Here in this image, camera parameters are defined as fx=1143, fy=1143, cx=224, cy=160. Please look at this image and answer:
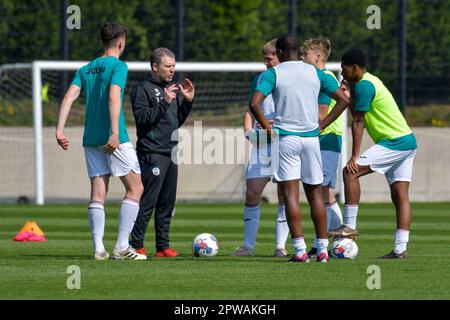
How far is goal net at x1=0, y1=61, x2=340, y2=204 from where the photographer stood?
80.6ft

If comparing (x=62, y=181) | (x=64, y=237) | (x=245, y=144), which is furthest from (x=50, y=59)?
(x=64, y=237)

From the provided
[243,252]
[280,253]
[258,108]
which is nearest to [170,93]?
[258,108]

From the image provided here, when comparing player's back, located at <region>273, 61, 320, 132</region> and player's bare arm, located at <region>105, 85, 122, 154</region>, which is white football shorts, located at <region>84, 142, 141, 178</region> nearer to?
player's bare arm, located at <region>105, 85, 122, 154</region>

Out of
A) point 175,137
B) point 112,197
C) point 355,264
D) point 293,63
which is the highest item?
point 293,63

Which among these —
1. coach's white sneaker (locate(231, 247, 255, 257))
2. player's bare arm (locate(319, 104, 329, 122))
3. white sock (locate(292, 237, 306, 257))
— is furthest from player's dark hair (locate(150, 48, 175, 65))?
white sock (locate(292, 237, 306, 257))

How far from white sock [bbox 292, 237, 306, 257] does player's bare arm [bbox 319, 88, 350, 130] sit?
1.11 m

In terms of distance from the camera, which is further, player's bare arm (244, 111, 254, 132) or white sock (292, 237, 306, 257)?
player's bare arm (244, 111, 254, 132)

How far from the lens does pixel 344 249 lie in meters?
11.4

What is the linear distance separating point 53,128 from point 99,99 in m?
15.2

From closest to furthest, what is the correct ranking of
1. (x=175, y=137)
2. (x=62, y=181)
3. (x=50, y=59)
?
1. (x=175, y=137)
2. (x=62, y=181)
3. (x=50, y=59)

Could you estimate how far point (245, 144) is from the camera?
84.7ft
